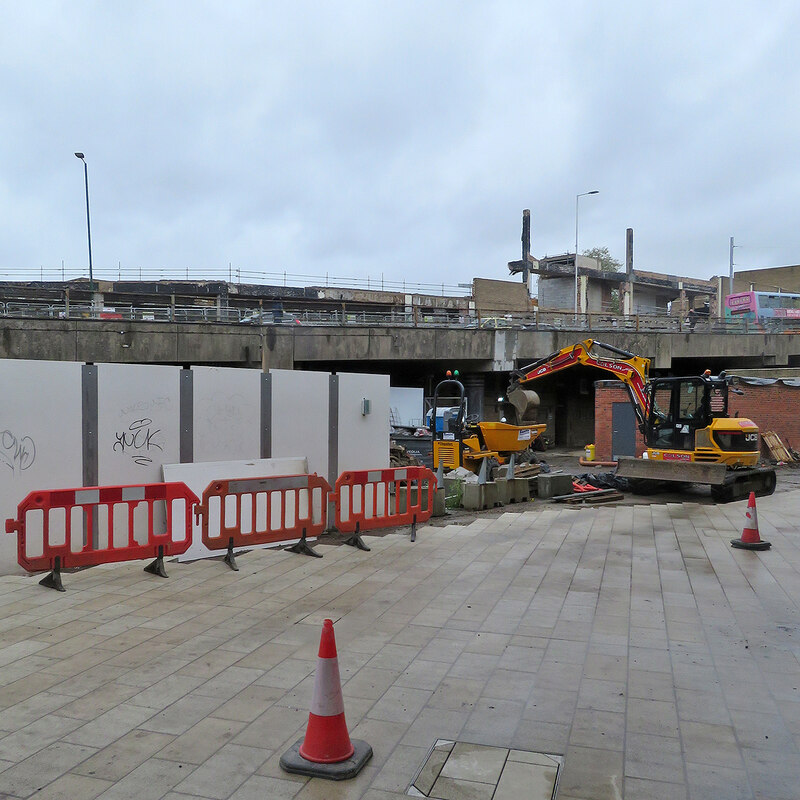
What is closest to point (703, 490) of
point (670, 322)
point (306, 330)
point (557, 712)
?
point (557, 712)

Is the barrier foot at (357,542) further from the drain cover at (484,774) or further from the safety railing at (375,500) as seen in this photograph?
the drain cover at (484,774)

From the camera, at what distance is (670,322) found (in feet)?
123

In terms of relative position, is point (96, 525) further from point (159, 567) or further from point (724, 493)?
point (724, 493)

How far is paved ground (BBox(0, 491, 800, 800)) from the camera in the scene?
12.0 feet

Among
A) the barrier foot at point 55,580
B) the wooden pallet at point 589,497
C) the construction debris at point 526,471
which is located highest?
the barrier foot at point 55,580

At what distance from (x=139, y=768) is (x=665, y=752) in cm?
279

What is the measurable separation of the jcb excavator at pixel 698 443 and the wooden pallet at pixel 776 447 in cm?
830

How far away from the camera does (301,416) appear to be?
10312 mm

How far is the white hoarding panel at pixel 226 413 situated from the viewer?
907 centimetres

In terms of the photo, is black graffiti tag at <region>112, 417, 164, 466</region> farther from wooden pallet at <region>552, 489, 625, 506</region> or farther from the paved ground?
wooden pallet at <region>552, 489, 625, 506</region>

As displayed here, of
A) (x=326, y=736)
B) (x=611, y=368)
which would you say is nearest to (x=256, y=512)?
(x=326, y=736)

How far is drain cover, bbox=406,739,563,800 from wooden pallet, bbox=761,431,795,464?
23008 millimetres

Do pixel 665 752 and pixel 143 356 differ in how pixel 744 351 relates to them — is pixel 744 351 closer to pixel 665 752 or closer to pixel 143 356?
pixel 143 356

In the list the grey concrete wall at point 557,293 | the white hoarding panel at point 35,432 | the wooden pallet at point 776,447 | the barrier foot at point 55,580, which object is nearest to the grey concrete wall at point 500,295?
the grey concrete wall at point 557,293
